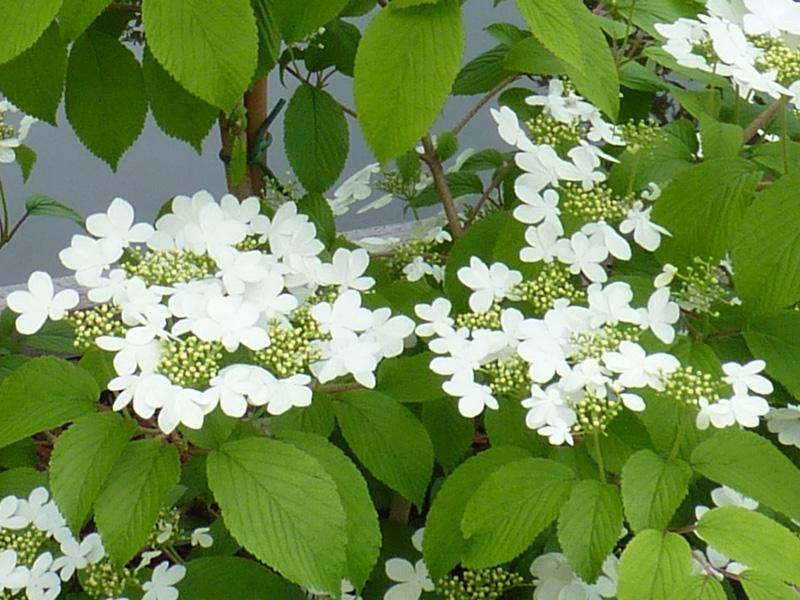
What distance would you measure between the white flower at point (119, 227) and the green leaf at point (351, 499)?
0.17 m

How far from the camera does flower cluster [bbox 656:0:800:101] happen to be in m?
0.68

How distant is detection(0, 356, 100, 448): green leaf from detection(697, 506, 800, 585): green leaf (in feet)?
1.27

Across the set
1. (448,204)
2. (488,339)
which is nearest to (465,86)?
(448,204)

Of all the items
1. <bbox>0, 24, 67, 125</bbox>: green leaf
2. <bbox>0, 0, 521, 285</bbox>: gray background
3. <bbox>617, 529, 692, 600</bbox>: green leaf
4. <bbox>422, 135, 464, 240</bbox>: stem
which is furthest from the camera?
<bbox>0, 0, 521, 285</bbox>: gray background

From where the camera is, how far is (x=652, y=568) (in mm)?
557

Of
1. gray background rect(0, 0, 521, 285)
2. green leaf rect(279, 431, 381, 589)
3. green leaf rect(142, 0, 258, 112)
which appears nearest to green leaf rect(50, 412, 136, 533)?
green leaf rect(279, 431, 381, 589)

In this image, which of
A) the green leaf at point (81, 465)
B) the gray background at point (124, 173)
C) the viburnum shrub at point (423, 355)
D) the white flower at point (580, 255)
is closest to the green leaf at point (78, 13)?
the viburnum shrub at point (423, 355)

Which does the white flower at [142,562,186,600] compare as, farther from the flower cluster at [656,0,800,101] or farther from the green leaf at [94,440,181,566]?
the flower cluster at [656,0,800,101]

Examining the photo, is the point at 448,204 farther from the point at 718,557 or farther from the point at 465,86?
the point at 718,557

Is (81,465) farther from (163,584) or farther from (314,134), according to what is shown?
(314,134)

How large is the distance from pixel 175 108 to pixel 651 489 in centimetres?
48

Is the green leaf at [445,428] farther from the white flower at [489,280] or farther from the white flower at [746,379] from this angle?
the white flower at [746,379]

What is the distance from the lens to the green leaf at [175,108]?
0.82 meters

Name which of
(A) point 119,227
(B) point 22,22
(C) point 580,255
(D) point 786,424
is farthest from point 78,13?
(D) point 786,424
